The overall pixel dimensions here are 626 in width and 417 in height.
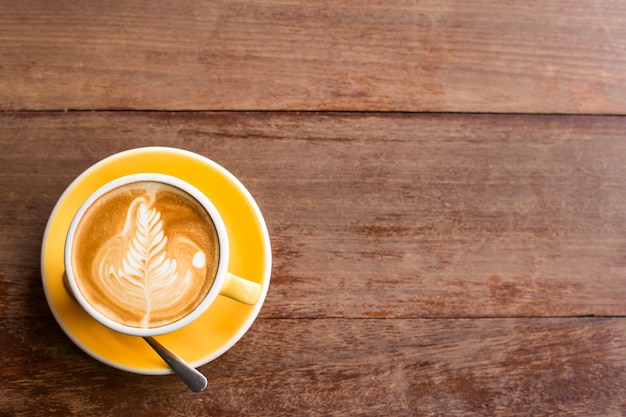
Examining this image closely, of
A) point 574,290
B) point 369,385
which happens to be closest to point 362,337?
point 369,385

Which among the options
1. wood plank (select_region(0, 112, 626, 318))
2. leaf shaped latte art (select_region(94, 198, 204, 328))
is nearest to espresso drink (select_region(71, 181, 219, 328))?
leaf shaped latte art (select_region(94, 198, 204, 328))

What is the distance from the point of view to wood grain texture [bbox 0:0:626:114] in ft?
2.97

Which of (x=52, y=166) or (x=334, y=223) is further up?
(x=52, y=166)

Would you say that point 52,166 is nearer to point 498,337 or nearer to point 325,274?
point 325,274

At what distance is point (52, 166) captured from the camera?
2.91ft

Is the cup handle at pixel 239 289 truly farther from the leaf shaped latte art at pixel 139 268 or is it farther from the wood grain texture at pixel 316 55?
the wood grain texture at pixel 316 55

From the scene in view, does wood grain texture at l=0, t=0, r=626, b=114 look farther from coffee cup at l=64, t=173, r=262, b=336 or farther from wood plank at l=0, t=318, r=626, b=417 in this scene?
wood plank at l=0, t=318, r=626, b=417

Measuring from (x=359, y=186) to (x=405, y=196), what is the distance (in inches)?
2.6

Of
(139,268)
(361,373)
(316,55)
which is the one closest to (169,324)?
(139,268)

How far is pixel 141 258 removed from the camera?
2.42 feet

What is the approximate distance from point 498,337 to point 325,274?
26 centimetres

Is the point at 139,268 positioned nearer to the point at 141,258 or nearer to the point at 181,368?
the point at 141,258

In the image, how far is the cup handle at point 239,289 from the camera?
29.6 inches

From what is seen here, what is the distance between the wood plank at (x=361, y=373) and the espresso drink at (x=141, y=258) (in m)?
0.18
